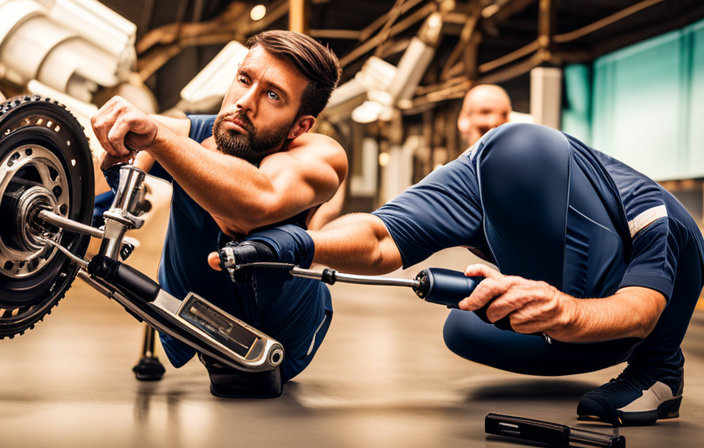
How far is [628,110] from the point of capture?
12.8 ft

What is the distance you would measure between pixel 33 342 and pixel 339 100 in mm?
2430

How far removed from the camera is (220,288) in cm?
124

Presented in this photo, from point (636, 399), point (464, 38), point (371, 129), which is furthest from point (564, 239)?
point (464, 38)

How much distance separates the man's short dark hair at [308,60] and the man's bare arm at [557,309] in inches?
18.6

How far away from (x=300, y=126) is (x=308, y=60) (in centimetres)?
12

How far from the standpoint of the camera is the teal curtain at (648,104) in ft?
11.2

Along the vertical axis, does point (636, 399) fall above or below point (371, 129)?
below

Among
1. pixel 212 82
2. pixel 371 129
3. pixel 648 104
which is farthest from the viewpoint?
pixel 371 129

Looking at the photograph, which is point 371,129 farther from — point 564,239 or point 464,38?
point 564,239

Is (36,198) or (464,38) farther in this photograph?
(464,38)

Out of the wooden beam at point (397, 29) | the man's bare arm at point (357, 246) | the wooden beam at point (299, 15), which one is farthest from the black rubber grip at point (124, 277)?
the wooden beam at point (397, 29)

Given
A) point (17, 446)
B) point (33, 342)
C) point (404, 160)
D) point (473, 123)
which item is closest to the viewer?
point (17, 446)

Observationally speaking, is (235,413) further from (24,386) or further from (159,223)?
(159,223)

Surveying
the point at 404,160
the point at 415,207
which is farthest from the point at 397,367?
the point at 404,160
